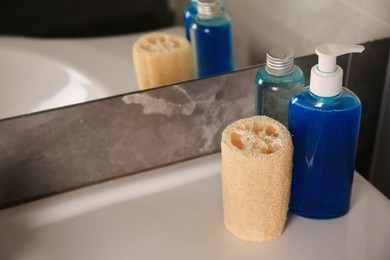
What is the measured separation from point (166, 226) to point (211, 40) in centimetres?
25

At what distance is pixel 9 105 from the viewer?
724 millimetres

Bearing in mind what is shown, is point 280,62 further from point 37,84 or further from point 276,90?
point 37,84

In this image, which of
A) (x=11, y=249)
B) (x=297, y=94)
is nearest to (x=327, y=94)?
(x=297, y=94)

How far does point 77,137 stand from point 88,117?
3 centimetres

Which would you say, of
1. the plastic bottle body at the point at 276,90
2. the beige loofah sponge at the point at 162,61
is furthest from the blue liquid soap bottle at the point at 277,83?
the beige loofah sponge at the point at 162,61

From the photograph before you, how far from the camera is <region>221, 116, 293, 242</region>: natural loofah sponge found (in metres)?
0.62

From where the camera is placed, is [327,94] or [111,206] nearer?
[327,94]

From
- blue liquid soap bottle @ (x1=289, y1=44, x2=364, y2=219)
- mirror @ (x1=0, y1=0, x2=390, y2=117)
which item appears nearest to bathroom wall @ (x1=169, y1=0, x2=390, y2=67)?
mirror @ (x1=0, y1=0, x2=390, y2=117)

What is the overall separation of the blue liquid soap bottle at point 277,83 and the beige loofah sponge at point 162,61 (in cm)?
10

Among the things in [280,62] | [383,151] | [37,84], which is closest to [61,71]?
[37,84]

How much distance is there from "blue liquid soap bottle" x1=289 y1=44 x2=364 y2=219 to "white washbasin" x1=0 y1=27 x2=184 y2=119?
216mm

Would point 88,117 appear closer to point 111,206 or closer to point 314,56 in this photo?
point 111,206

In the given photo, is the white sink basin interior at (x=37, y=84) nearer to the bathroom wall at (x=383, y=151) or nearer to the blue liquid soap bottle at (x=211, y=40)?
the blue liquid soap bottle at (x=211, y=40)

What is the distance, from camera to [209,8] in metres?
0.77
